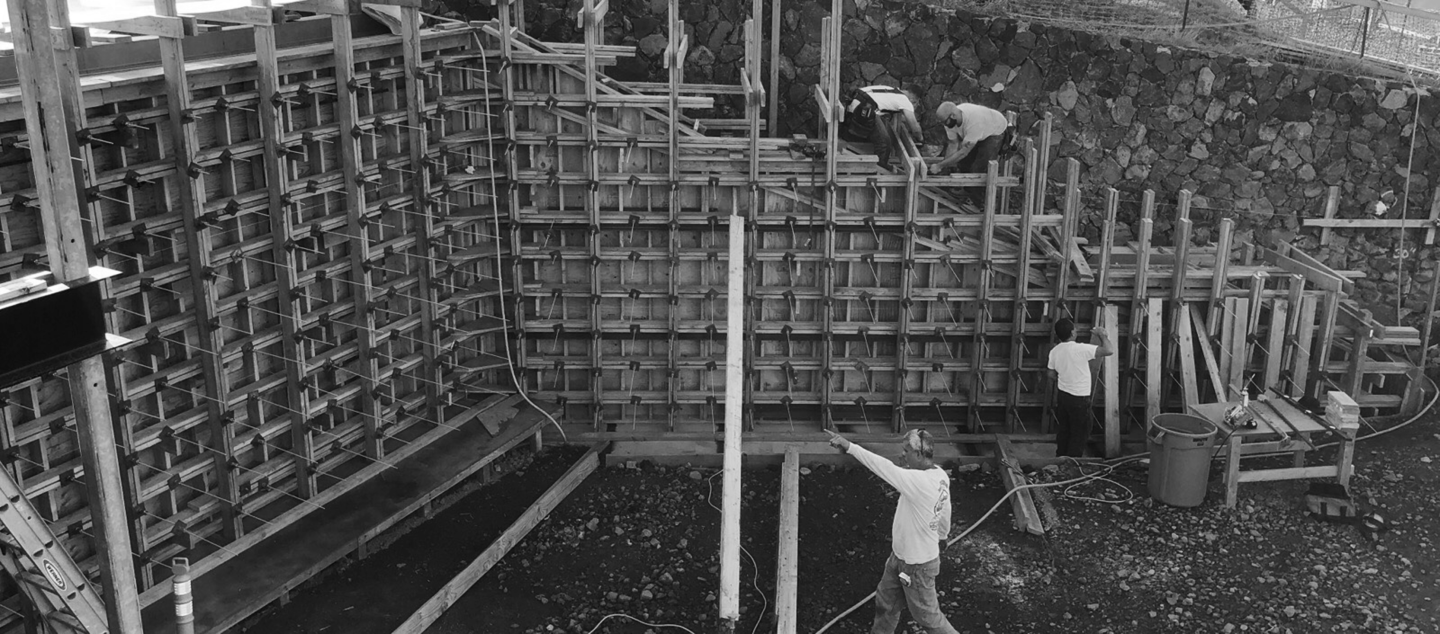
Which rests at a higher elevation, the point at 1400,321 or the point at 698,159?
the point at 698,159

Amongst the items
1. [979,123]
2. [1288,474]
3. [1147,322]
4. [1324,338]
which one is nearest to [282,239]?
[979,123]

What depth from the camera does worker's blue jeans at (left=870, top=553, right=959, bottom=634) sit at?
28.9ft

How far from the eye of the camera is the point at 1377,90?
14.6m

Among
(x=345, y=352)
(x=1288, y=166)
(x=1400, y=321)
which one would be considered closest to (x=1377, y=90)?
(x=1288, y=166)

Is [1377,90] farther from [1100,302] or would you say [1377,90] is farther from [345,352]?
[345,352]

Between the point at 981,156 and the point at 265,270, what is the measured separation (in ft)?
23.1

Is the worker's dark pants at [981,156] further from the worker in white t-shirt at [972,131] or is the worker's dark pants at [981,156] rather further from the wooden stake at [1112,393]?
the wooden stake at [1112,393]

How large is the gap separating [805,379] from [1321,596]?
513cm

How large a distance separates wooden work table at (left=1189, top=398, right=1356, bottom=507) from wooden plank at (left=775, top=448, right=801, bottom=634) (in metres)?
3.59

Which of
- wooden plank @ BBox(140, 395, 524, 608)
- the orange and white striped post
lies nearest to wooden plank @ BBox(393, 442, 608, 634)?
wooden plank @ BBox(140, 395, 524, 608)

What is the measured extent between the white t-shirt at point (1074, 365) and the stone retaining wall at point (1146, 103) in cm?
363

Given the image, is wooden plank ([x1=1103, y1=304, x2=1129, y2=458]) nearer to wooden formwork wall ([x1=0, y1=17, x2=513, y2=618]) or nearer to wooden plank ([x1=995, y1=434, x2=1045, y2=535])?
wooden plank ([x1=995, y1=434, x2=1045, y2=535])

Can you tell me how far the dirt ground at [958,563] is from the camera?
9.73 m

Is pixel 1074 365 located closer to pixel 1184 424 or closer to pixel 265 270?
pixel 1184 424
